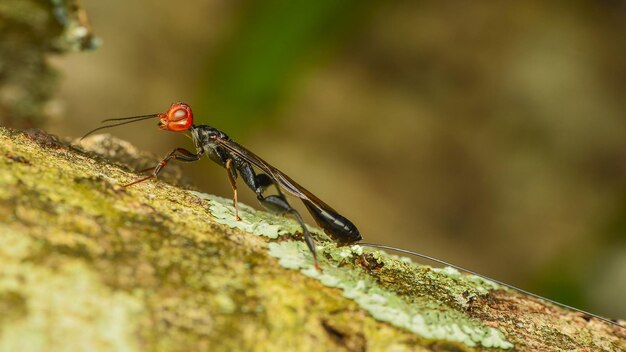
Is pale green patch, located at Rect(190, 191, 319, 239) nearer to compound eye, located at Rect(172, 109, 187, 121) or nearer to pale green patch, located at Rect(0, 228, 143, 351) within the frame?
compound eye, located at Rect(172, 109, 187, 121)

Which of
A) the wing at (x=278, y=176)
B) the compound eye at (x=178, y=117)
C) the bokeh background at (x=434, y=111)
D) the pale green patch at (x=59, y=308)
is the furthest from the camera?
the bokeh background at (x=434, y=111)

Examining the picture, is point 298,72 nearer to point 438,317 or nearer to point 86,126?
point 86,126

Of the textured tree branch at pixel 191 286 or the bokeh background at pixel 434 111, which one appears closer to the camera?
the textured tree branch at pixel 191 286

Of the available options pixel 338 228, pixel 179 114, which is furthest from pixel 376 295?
pixel 179 114

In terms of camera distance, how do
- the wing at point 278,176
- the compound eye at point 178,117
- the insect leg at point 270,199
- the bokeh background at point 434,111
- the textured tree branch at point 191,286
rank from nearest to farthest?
the textured tree branch at point 191,286
the insect leg at point 270,199
the wing at point 278,176
the compound eye at point 178,117
the bokeh background at point 434,111

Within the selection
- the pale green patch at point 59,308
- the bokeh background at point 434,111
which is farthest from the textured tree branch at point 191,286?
the bokeh background at point 434,111

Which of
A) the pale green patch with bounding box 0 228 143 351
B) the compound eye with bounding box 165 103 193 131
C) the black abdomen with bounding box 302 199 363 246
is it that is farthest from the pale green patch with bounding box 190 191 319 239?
the pale green patch with bounding box 0 228 143 351

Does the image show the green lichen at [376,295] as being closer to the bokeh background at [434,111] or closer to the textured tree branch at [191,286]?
the textured tree branch at [191,286]

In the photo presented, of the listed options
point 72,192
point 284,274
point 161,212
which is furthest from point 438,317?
point 72,192
